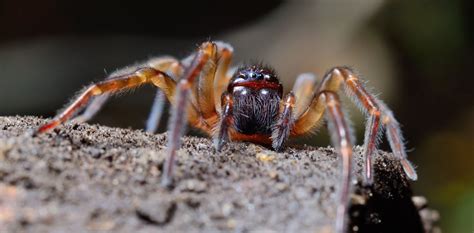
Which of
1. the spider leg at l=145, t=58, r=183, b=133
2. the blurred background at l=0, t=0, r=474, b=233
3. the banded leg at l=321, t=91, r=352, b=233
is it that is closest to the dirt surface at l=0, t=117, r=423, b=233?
the banded leg at l=321, t=91, r=352, b=233

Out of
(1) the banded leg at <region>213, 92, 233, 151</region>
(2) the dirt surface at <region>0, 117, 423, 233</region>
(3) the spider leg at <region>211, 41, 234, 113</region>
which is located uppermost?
(3) the spider leg at <region>211, 41, 234, 113</region>

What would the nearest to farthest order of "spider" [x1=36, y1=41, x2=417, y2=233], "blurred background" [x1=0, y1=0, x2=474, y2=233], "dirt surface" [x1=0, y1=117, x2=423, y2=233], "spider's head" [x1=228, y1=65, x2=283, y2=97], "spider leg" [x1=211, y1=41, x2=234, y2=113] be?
"dirt surface" [x1=0, y1=117, x2=423, y2=233] < "spider" [x1=36, y1=41, x2=417, y2=233] < "spider's head" [x1=228, y1=65, x2=283, y2=97] < "spider leg" [x1=211, y1=41, x2=234, y2=113] < "blurred background" [x1=0, y1=0, x2=474, y2=233]

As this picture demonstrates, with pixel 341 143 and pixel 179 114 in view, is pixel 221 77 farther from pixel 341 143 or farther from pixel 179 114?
pixel 341 143

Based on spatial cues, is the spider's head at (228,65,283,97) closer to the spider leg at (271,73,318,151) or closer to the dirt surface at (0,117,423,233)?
the spider leg at (271,73,318,151)

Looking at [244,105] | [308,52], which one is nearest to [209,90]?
[244,105]

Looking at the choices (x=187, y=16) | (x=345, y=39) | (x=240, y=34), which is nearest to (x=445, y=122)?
(x=345, y=39)

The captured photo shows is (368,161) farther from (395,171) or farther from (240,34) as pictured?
(240,34)

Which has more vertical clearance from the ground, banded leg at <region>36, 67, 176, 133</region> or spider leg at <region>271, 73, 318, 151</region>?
banded leg at <region>36, 67, 176, 133</region>

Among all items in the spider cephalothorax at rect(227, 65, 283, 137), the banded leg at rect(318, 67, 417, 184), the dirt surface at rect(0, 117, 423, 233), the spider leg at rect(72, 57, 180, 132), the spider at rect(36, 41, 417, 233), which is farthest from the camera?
the spider cephalothorax at rect(227, 65, 283, 137)

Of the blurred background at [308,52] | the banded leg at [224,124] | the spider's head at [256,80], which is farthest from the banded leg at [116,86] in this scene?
the blurred background at [308,52]
